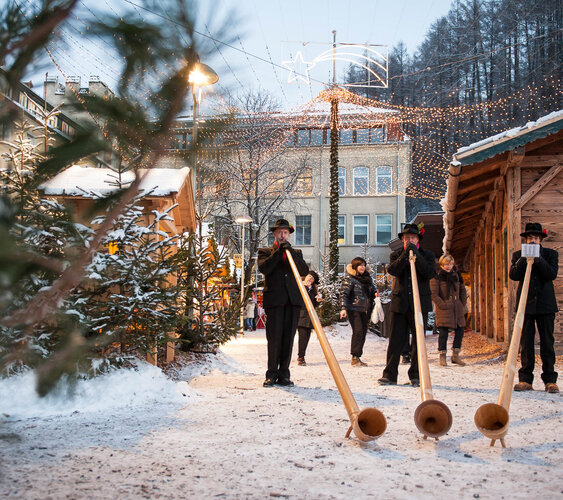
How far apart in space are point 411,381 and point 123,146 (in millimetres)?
5531

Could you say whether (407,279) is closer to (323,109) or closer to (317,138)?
(323,109)

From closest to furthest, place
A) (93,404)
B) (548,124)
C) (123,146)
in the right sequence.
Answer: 1. (123,146)
2. (93,404)
3. (548,124)

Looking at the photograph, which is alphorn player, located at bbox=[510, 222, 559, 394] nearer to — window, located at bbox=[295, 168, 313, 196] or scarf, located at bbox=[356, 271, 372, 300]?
scarf, located at bbox=[356, 271, 372, 300]

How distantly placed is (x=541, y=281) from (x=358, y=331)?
3.63 metres

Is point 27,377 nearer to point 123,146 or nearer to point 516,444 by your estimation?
point 123,146

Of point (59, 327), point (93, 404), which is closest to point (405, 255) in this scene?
point (93, 404)

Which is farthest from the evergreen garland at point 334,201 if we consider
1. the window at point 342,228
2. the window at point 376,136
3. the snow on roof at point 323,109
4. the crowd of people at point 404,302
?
the window at point 342,228

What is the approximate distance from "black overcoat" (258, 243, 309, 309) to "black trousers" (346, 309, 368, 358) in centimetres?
292

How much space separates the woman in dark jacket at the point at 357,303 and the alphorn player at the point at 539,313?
3316mm

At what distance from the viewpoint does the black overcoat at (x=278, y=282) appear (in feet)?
21.9

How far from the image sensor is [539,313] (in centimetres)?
625

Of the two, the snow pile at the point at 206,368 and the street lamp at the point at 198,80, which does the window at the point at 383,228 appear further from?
the street lamp at the point at 198,80

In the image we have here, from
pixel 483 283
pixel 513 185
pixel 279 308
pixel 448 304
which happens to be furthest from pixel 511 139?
pixel 483 283

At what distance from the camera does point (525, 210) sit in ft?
32.1
